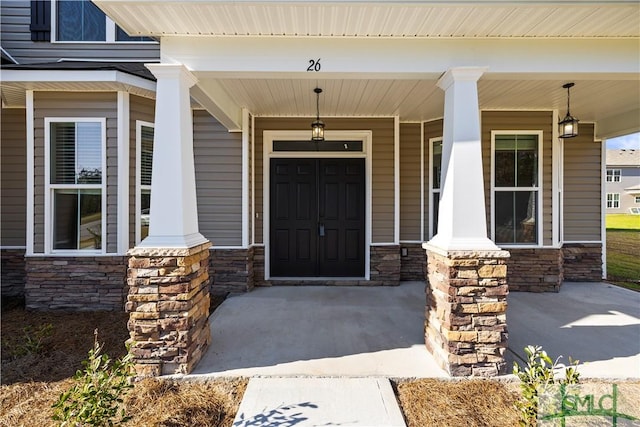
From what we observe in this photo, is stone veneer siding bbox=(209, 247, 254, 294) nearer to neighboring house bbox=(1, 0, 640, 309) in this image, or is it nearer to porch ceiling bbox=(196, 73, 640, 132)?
neighboring house bbox=(1, 0, 640, 309)

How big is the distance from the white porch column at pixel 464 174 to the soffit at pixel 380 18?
0.39 metres

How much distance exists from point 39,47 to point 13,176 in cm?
195

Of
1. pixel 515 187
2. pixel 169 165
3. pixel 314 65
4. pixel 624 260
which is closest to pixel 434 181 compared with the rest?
pixel 515 187

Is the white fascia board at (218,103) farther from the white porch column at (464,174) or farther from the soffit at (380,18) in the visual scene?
the white porch column at (464,174)

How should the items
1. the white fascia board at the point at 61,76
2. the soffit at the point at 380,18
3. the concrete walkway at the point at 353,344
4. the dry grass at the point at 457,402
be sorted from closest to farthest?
1. the dry grass at the point at 457,402
2. the concrete walkway at the point at 353,344
3. the soffit at the point at 380,18
4. the white fascia board at the point at 61,76

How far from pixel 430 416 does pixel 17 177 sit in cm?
609

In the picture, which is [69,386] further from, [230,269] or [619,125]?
[619,125]

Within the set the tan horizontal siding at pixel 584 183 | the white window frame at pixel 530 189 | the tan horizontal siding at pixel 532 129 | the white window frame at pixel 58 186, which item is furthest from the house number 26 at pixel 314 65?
the tan horizontal siding at pixel 584 183

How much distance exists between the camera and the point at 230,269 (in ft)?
16.3

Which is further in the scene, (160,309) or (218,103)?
(218,103)

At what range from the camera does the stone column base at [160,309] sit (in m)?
2.56

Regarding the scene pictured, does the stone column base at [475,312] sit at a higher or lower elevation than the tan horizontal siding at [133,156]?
lower

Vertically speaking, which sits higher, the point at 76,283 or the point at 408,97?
the point at 408,97

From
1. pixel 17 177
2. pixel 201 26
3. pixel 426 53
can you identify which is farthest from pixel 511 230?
pixel 17 177
